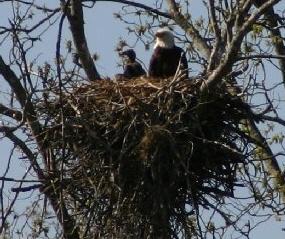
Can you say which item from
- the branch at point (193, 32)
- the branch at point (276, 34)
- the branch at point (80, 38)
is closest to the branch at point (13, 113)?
the branch at point (80, 38)

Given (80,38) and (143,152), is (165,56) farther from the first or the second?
(143,152)

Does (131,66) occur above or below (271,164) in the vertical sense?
above

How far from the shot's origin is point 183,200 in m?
10.1

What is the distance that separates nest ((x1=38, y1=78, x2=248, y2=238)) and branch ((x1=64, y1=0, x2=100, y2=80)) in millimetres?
1281

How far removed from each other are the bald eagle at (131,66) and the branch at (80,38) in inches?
15.9

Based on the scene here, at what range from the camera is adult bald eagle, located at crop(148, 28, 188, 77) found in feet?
38.6

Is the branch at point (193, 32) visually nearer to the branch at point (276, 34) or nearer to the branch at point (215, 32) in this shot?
the branch at point (276, 34)

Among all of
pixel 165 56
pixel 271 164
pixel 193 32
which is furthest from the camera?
pixel 271 164

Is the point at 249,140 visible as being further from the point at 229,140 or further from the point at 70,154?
the point at 70,154

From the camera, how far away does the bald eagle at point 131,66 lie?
12.1m

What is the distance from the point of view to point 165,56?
1207cm

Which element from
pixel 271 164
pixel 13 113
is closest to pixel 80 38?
pixel 13 113

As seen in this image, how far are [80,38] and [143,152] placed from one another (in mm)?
2232

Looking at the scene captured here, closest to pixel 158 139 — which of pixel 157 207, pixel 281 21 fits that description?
pixel 157 207
